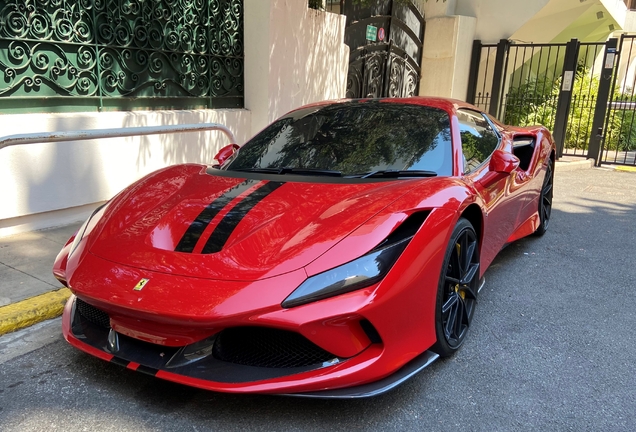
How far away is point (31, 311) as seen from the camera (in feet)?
10.0

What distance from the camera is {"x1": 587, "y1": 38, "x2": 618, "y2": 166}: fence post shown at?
939 centimetres

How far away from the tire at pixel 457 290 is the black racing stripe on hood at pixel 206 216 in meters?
1.14

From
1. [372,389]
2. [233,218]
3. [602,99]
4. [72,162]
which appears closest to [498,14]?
[602,99]

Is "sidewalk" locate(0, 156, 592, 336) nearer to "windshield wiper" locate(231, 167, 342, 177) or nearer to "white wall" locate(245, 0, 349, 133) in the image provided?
"windshield wiper" locate(231, 167, 342, 177)

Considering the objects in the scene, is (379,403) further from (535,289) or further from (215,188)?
(535,289)

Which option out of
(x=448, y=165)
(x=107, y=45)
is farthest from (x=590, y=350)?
(x=107, y=45)

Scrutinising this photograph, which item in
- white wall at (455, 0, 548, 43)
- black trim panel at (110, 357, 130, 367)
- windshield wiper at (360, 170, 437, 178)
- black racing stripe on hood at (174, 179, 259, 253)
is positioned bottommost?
black trim panel at (110, 357, 130, 367)

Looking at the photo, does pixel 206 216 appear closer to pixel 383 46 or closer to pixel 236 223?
pixel 236 223

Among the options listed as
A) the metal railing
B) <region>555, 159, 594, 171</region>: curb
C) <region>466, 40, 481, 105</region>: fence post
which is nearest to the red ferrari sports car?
the metal railing

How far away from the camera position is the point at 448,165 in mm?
2961

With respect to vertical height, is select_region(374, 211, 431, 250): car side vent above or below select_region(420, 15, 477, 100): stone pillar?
below

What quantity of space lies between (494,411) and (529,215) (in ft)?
8.37

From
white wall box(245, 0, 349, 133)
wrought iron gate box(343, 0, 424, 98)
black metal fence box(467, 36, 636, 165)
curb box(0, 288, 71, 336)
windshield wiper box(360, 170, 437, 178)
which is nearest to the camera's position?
windshield wiper box(360, 170, 437, 178)

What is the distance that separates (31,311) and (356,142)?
2.23 metres
